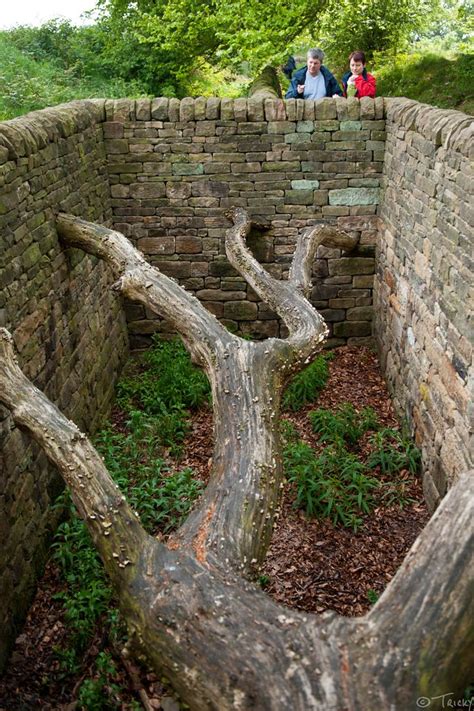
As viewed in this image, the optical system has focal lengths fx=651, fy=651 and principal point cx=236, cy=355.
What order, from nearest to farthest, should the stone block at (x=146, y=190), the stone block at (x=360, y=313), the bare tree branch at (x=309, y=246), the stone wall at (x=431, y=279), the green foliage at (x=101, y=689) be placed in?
the green foliage at (x=101, y=689)
the stone wall at (x=431, y=279)
the bare tree branch at (x=309, y=246)
the stone block at (x=146, y=190)
the stone block at (x=360, y=313)

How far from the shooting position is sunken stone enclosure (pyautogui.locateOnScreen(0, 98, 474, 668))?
4453 millimetres

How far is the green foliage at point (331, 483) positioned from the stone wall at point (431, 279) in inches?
22.1

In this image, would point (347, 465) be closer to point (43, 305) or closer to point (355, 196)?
point (43, 305)

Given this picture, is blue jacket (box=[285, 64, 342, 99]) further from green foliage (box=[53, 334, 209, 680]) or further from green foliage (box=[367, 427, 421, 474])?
green foliage (box=[367, 427, 421, 474])

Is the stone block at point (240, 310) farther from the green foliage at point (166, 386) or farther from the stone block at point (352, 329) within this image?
the stone block at point (352, 329)

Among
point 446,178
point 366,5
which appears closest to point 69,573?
point 446,178

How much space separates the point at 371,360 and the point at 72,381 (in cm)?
361

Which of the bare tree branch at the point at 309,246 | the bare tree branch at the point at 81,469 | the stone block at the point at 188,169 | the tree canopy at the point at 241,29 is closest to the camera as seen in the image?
the bare tree branch at the point at 81,469

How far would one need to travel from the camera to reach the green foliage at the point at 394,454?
5.59 m

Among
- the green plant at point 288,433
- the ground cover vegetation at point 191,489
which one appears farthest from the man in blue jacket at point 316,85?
the green plant at point 288,433

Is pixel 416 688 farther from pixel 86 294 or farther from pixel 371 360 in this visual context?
pixel 371 360

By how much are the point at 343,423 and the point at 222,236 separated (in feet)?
8.95

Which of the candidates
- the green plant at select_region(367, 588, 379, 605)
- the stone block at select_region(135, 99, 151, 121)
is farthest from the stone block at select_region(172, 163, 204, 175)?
the green plant at select_region(367, 588, 379, 605)

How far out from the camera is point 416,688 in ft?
6.23
